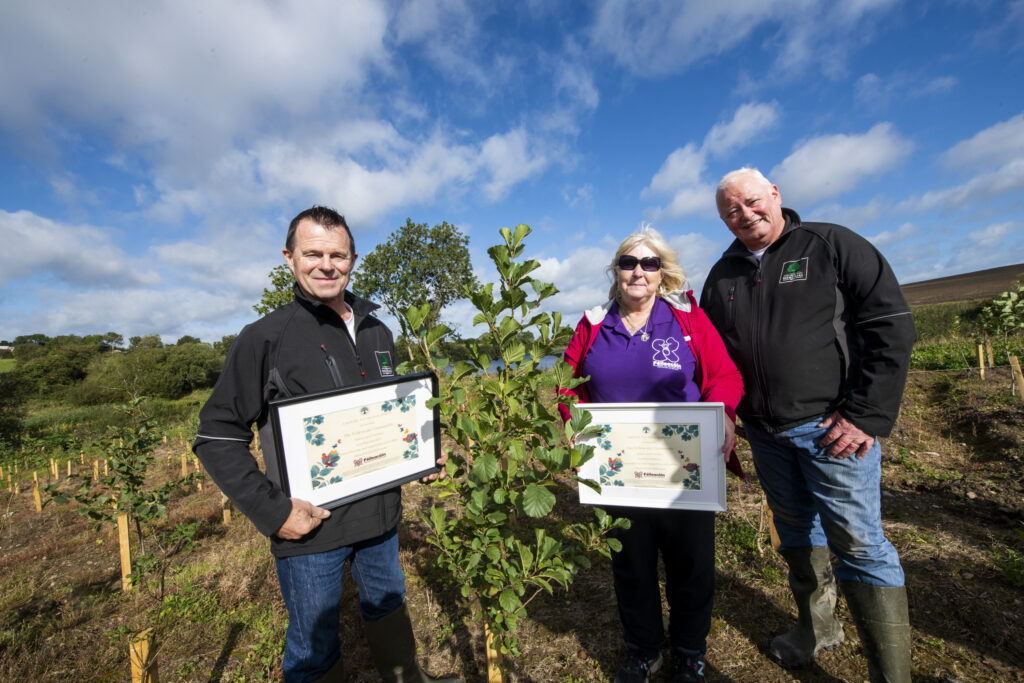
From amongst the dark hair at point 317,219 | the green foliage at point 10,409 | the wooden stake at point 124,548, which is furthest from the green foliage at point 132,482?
the green foliage at point 10,409

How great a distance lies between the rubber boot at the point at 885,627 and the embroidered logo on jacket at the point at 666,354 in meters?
1.33

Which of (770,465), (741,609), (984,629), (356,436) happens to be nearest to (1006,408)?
(984,629)

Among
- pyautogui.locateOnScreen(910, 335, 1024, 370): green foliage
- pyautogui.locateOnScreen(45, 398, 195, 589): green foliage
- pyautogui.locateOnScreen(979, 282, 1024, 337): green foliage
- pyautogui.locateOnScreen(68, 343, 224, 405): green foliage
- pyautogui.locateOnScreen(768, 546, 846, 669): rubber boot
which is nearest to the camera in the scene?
pyautogui.locateOnScreen(768, 546, 846, 669): rubber boot

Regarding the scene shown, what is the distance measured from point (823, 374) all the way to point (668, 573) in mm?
1278

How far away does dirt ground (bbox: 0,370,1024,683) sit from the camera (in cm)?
262

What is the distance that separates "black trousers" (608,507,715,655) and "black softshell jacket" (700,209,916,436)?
0.70 meters

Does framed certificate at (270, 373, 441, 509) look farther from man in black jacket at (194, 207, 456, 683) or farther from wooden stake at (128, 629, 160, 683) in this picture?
wooden stake at (128, 629, 160, 683)

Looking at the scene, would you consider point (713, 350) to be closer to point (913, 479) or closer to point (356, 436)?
point (356, 436)

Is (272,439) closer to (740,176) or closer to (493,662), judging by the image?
(493,662)

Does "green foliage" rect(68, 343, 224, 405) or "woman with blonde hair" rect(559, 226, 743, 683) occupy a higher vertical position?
"green foliage" rect(68, 343, 224, 405)

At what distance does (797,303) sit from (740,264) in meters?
0.38

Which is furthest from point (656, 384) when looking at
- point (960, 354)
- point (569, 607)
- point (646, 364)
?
point (960, 354)

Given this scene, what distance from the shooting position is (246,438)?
1.73m

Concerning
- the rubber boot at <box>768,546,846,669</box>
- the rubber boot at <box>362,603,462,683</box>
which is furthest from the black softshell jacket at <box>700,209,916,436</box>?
the rubber boot at <box>362,603,462,683</box>
